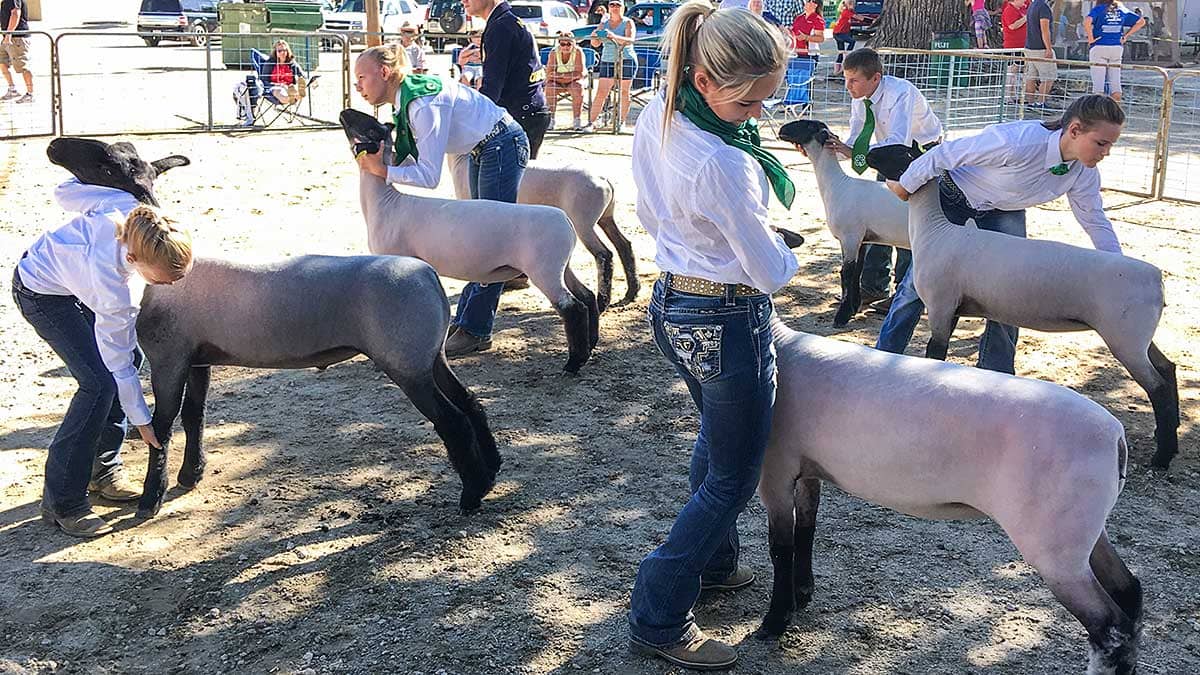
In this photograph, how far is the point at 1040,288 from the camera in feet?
18.3

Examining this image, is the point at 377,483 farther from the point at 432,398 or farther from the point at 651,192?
the point at 651,192

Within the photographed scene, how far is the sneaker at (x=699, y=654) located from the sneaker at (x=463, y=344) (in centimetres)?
356

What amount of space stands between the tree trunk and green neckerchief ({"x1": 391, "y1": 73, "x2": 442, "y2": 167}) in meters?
17.2

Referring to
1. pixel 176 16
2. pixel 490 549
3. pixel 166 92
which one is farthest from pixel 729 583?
pixel 176 16

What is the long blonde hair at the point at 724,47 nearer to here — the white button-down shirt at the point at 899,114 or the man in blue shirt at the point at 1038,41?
the white button-down shirt at the point at 899,114

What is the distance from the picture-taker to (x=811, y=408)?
3682 millimetres

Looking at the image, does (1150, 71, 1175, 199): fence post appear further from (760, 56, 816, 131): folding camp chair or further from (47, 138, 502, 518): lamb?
(47, 138, 502, 518): lamb

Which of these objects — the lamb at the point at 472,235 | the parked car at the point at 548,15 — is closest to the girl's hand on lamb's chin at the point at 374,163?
the lamb at the point at 472,235

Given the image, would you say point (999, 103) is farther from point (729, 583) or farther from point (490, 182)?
point (729, 583)

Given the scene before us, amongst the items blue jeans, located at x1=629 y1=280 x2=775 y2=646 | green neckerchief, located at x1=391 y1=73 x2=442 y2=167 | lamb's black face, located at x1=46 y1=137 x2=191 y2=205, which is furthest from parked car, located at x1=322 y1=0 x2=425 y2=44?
blue jeans, located at x1=629 y1=280 x2=775 y2=646

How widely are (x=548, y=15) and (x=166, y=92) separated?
1233 cm

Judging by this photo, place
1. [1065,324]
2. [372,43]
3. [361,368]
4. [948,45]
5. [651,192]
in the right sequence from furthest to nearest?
[948,45]
[372,43]
[361,368]
[1065,324]
[651,192]

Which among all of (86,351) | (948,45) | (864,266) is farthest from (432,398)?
(948,45)

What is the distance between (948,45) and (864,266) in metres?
15.0
